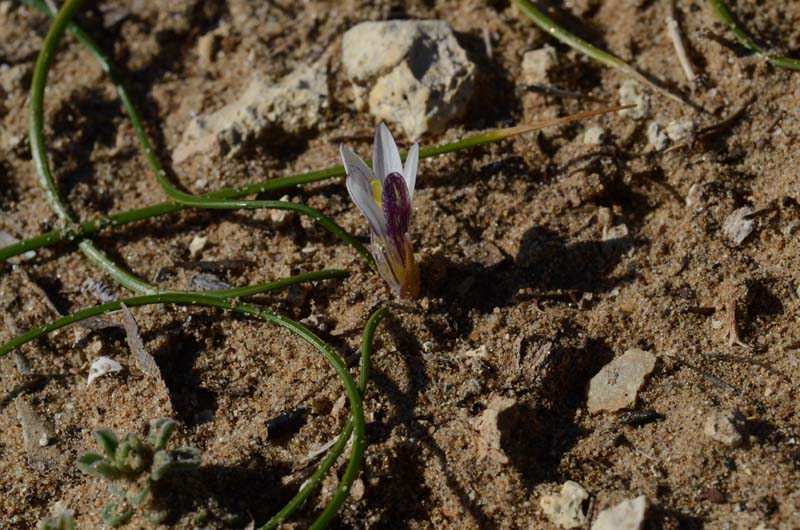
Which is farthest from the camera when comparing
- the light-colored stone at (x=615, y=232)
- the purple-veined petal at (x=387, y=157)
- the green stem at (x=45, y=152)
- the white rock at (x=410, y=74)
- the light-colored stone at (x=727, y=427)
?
the white rock at (x=410, y=74)

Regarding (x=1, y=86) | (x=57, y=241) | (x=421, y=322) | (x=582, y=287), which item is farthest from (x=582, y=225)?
(x=1, y=86)

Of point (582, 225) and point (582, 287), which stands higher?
point (582, 225)

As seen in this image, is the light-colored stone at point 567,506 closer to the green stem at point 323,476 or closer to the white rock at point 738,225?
the green stem at point 323,476

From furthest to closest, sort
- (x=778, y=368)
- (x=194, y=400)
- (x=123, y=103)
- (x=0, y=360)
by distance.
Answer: (x=123, y=103) → (x=0, y=360) → (x=194, y=400) → (x=778, y=368)

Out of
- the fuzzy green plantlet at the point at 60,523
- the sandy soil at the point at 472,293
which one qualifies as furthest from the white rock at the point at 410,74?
the fuzzy green plantlet at the point at 60,523

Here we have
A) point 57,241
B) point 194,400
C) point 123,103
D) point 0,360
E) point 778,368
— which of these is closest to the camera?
point 778,368

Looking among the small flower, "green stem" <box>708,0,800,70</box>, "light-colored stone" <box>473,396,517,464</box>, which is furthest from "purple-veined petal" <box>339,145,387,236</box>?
"green stem" <box>708,0,800,70</box>

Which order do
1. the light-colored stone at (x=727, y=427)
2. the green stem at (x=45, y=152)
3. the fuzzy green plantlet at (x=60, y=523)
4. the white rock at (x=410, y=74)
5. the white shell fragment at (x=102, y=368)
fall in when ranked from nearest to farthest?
the fuzzy green plantlet at (x=60, y=523) → the light-colored stone at (x=727, y=427) → the white shell fragment at (x=102, y=368) → the green stem at (x=45, y=152) → the white rock at (x=410, y=74)

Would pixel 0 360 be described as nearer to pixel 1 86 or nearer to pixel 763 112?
pixel 1 86
